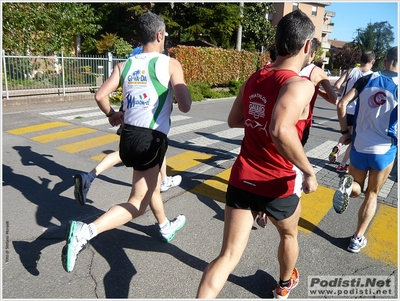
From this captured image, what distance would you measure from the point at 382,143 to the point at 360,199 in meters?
1.83

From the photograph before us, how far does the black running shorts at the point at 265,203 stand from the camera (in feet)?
6.84

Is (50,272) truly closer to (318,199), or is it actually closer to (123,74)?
(123,74)

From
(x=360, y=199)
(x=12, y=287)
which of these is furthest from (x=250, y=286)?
(x=360, y=199)

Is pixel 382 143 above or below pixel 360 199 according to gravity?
above

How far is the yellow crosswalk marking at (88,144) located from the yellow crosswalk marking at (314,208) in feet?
14.3

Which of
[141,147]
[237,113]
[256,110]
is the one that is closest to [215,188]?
[141,147]

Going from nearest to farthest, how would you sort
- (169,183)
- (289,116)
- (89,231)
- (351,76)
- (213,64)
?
(289,116) → (89,231) → (169,183) → (351,76) → (213,64)

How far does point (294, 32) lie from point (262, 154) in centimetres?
73

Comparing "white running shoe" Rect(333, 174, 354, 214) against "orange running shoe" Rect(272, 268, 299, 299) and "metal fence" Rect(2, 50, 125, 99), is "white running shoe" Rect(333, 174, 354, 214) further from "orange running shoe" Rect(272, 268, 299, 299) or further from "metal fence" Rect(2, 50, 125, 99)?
"metal fence" Rect(2, 50, 125, 99)

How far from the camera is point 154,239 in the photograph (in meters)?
3.41

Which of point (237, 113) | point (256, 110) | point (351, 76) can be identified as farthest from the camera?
point (351, 76)

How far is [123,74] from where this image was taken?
9.32ft

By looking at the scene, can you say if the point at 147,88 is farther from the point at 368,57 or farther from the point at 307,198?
the point at 368,57

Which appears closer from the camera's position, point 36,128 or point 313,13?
point 36,128
